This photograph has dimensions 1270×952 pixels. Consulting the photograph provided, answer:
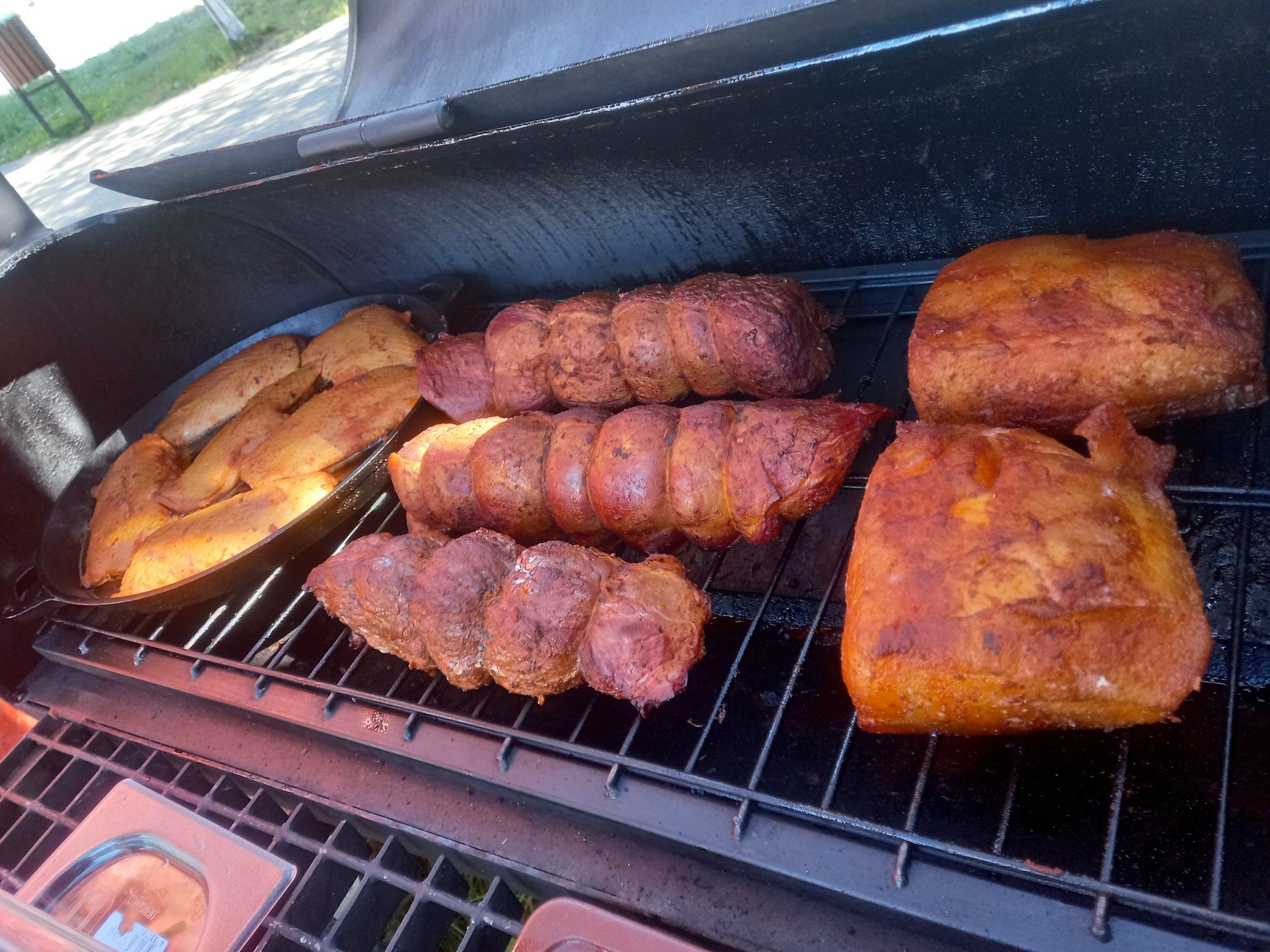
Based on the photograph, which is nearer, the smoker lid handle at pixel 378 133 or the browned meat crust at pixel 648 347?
the smoker lid handle at pixel 378 133

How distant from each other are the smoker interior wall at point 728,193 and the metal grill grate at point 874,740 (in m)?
0.33

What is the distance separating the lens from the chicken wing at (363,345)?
3361mm

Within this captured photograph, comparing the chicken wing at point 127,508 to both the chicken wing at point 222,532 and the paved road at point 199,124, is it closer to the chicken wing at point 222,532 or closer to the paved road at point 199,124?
the chicken wing at point 222,532

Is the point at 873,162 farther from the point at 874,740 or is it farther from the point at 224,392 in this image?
the point at 224,392

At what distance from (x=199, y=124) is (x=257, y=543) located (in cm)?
1125

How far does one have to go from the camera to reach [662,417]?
7.43 feet

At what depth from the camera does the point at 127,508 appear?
3230 mm

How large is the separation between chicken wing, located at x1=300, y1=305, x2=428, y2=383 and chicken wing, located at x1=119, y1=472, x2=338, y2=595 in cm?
62

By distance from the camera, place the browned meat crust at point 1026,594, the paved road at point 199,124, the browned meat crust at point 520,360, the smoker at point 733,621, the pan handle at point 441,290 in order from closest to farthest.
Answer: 1. the browned meat crust at point 1026,594
2. the smoker at point 733,621
3. the browned meat crust at point 520,360
4. the pan handle at point 441,290
5. the paved road at point 199,124

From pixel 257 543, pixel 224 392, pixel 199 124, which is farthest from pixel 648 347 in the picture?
pixel 199 124

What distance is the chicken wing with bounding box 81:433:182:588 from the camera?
311cm

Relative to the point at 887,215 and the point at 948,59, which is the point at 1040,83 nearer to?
the point at 948,59

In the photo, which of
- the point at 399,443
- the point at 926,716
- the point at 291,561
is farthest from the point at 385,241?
the point at 926,716

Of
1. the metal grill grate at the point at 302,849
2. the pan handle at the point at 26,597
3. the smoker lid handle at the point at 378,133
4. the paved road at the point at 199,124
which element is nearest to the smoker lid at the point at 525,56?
the smoker lid handle at the point at 378,133
